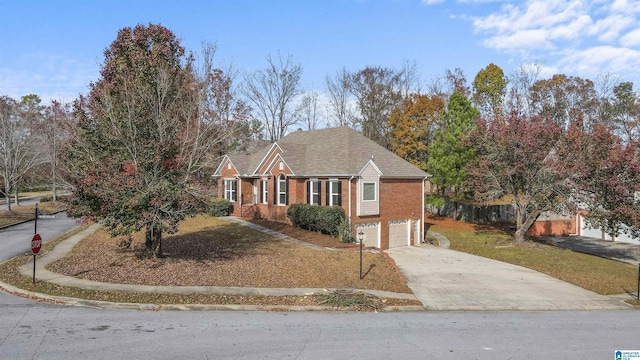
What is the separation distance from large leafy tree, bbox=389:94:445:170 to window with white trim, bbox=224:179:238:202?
63.0 feet

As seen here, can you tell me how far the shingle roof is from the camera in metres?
25.7

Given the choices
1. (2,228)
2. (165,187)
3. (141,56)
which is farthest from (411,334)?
(2,228)

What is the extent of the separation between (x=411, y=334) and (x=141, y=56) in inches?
493

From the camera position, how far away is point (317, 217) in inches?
967

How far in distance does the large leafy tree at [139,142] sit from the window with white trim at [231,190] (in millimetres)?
19462

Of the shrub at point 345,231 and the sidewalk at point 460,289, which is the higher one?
the shrub at point 345,231

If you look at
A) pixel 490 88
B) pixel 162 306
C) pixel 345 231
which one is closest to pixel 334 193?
pixel 345 231

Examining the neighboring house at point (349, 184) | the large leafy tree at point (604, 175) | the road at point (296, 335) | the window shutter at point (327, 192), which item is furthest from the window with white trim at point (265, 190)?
the road at point (296, 335)

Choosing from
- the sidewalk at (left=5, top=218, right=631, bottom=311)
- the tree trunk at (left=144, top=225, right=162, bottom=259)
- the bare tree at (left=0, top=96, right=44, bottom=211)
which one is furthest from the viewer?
the bare tree at (left=0, top=96, right=44, bottom=211)

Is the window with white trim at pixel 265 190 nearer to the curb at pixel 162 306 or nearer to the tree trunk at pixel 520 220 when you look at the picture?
the tree trunk at pixel 520 220

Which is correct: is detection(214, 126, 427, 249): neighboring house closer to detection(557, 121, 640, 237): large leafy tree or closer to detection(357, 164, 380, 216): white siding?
detection(357, 164, 380, 216): white siding

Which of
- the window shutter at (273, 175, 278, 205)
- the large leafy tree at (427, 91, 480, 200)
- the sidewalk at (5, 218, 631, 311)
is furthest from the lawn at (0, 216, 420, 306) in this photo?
the large leafy tree at (427, 91, 480, 200)

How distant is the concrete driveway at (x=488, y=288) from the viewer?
517 inches

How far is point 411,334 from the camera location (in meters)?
9.41
